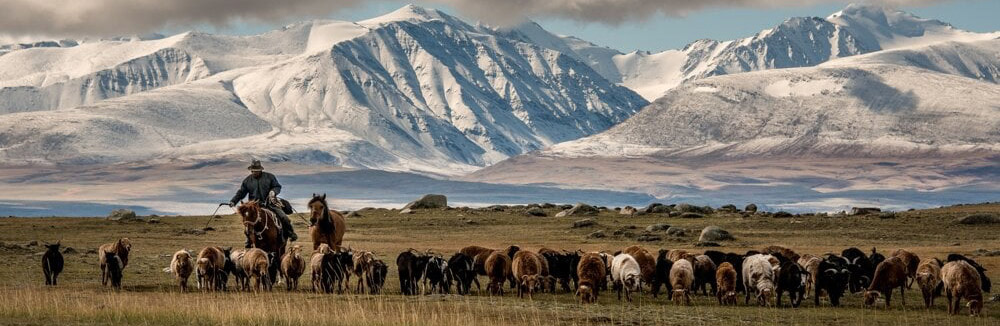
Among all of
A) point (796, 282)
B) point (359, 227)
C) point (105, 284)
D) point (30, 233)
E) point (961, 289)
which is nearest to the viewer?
point (961, 289)

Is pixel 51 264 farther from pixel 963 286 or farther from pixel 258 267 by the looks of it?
pixel 963 286

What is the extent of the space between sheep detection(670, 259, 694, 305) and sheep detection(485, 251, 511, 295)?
4.82 m

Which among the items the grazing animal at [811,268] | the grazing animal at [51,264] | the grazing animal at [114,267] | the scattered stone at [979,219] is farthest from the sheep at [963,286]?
the scattered stone at [979,219]

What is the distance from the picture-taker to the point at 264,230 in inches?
1593

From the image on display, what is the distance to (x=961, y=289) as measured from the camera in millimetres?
34031

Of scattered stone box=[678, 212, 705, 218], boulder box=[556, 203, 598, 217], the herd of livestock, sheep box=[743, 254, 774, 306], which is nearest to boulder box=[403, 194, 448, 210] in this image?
boulder box=[556, 203, 598, 217]

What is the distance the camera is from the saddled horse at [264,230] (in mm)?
40000

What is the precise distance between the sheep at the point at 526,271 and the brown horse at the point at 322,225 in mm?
6363

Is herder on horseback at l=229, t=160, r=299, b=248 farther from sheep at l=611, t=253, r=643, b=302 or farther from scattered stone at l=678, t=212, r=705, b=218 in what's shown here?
scattered stone at l=678, t=212, r=705, b=218

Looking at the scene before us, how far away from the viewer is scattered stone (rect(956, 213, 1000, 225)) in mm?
86412

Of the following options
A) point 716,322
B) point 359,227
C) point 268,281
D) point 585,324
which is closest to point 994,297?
point 716,322

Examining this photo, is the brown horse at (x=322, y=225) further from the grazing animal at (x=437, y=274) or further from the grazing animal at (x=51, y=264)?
the grazing animal at (x=51, y=264)

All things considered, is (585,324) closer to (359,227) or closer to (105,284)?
(105,284)

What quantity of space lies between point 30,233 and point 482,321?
60394 mm
